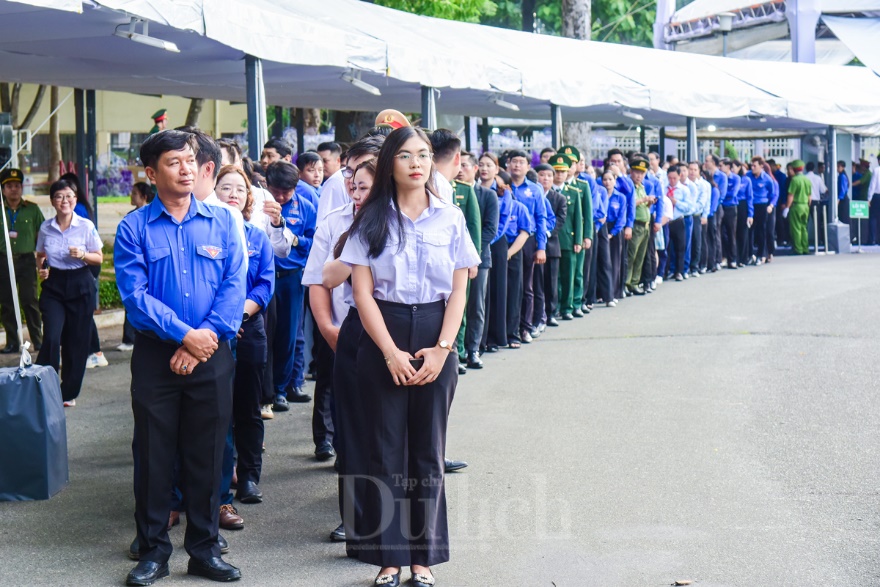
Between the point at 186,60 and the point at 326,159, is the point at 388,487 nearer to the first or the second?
the point at 326,159

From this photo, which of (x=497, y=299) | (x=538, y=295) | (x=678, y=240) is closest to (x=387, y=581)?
(x=497, y=299)

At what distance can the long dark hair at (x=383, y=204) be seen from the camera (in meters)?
5.16

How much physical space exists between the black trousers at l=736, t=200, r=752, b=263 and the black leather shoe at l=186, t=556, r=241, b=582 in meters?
18.0

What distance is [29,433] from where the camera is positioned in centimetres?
660

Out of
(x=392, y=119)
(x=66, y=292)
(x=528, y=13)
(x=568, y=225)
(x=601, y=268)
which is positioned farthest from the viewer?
(x=528, y=13)

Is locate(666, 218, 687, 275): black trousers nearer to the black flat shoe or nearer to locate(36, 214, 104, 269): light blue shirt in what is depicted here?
locate(36, 214, 104, 269): light blue shirt

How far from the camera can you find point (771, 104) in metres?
21.5

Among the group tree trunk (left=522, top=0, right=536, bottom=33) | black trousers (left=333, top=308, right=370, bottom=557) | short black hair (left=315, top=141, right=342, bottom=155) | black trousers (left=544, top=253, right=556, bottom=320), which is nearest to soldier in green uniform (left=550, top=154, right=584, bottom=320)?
black trousers (left=544, top=253, right=556, bottom=320)

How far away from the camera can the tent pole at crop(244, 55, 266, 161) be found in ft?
32.9

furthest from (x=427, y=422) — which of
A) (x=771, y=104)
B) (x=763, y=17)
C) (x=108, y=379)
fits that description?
(x=763, y=17)

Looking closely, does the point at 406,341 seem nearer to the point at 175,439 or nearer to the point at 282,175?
the point at 175,439

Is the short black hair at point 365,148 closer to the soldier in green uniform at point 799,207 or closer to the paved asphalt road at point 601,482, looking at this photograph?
the paved asphalt road at point 601,482

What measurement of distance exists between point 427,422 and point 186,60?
23.1 feet

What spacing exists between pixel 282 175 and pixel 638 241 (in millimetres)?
9808
